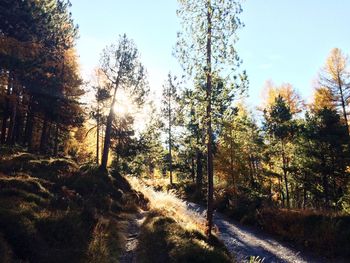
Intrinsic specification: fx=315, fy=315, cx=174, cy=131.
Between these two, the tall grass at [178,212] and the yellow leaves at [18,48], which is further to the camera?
the yellow leaves at [18,48]

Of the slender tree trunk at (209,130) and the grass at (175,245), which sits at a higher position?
the slender tree trunk at (209,130)

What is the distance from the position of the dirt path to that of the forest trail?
4.42 meters

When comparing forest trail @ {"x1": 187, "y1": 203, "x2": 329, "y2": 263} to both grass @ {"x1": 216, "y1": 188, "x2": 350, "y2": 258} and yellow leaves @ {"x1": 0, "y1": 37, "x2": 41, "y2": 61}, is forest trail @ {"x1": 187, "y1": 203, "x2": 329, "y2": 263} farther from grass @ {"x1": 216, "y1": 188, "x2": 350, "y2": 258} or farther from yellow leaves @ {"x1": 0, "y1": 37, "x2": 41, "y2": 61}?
yellow leaves @ {"x1": 0, "y1": 37, "x2": 41, "y2": 61}

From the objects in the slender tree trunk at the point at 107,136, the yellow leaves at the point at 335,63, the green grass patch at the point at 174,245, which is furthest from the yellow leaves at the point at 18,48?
the yellow leaves at the point at 335,63

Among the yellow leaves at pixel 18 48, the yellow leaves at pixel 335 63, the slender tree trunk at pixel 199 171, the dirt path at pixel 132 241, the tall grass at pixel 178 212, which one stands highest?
the yellow leaves at pixel 335 63

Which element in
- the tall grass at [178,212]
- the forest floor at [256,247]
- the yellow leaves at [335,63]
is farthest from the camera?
the yellow leaves at [335,63]

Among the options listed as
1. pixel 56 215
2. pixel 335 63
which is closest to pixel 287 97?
pixel 335 63

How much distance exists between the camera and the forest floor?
47.1ft

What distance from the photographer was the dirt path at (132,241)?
37.6 ft

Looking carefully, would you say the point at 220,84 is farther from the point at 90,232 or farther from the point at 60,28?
the point at 60,28

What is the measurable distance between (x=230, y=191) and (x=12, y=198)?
1910cm

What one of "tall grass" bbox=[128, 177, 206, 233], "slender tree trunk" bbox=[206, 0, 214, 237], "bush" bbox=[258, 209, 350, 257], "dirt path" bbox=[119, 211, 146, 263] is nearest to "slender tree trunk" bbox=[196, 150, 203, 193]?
"tall grass" bbox=[128, 177, 206, 233]

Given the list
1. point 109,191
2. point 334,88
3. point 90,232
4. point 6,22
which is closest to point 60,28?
point 6,22

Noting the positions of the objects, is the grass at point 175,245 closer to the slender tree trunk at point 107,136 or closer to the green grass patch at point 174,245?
the green grass patch at point 174,245
